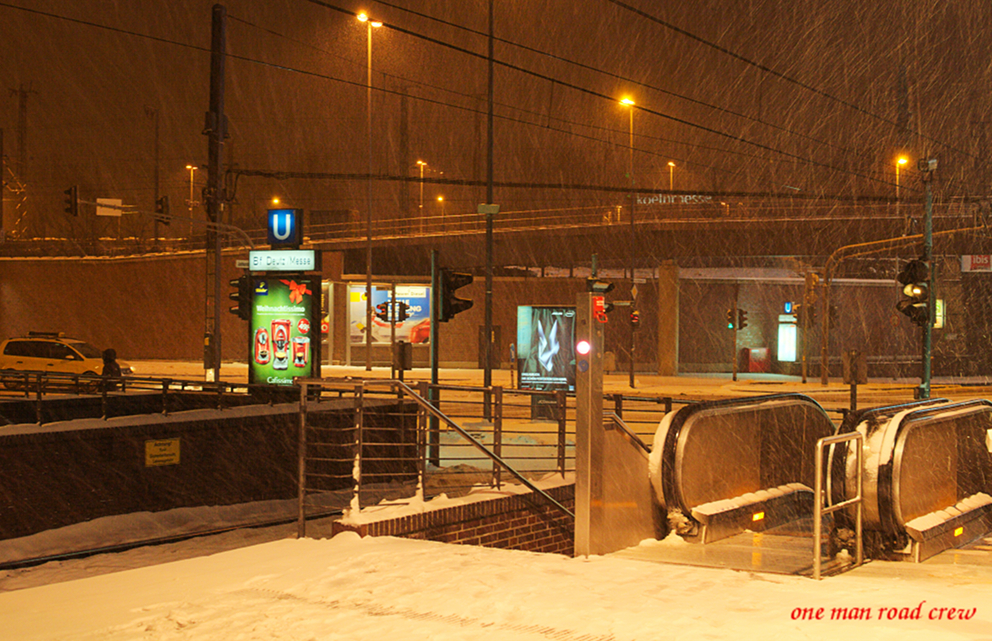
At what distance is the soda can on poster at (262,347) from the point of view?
16.0 m

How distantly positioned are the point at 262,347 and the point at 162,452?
4471 millimetres

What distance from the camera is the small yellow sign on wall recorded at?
11617 millimetres

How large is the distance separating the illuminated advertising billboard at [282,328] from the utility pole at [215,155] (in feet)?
20.3

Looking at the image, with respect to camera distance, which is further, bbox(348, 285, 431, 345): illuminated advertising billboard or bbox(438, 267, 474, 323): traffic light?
bbox(348, 285, 431, 345): illuminated advertising billboard

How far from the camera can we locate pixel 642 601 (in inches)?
222

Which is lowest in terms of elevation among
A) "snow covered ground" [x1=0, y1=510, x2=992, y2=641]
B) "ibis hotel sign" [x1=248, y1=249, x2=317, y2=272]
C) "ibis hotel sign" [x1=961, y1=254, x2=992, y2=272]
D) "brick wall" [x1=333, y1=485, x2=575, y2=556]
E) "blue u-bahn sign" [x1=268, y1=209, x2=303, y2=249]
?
"brick wall" [x1=333, y1=485, x2=575, y2=556]

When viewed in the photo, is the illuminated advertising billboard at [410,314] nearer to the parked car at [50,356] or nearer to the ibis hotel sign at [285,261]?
the parked car at [50,356]

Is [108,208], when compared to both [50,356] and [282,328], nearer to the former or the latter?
[50,356]

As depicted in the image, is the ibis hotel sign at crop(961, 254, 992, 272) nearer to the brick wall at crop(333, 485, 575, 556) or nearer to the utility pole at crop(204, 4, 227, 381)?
the utility pole at crop(204, 4, 227, 381)

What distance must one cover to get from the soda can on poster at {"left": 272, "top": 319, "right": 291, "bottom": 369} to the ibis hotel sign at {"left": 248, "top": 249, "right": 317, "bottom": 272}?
0.98 metres

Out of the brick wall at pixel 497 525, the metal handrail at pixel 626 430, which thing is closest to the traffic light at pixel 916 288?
the brick wall at pixel 497 525

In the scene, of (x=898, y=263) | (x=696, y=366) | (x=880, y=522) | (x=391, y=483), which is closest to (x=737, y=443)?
(x=880, y=522)

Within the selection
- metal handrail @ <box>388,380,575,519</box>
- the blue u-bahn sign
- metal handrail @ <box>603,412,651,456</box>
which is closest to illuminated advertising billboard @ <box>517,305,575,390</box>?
the blue u-bahn sign

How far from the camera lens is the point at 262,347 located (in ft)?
52.5
